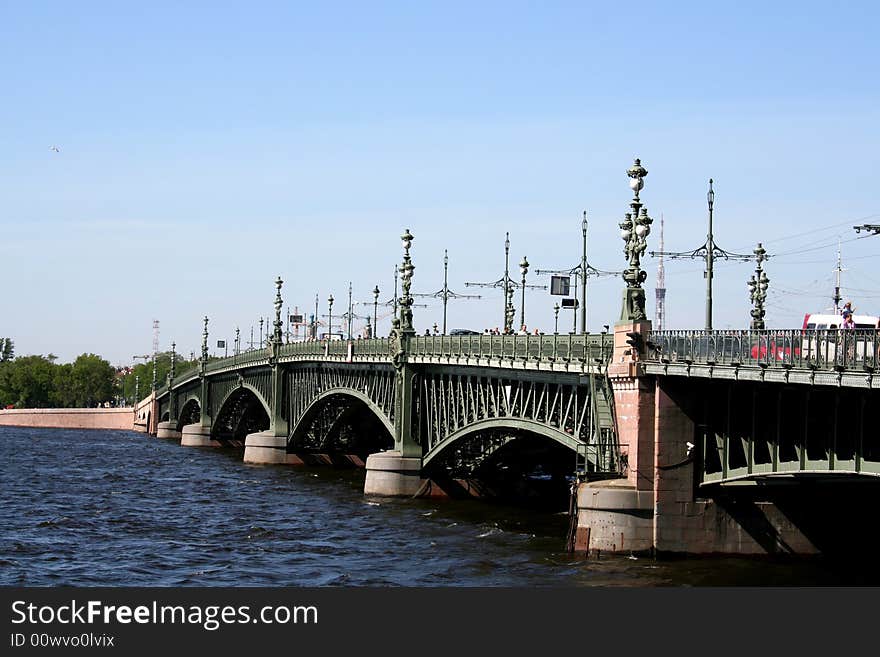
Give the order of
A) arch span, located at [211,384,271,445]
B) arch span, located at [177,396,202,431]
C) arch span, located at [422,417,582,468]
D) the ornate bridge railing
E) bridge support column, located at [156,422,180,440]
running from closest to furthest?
1. the ornate bridge railing
2. arch span, located at [422,417,582,468]
3. arch span, located at [211,384,271,445]
4. arch span, located at [177,396,202,431]
5. bridge support column, located at [156,422,180,440]

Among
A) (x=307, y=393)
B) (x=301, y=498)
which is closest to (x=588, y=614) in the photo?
(x=301, y=498)

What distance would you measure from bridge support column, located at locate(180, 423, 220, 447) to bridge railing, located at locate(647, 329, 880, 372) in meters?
85.9

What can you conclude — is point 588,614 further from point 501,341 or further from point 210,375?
point 210,375

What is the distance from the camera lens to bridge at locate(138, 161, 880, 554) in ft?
115

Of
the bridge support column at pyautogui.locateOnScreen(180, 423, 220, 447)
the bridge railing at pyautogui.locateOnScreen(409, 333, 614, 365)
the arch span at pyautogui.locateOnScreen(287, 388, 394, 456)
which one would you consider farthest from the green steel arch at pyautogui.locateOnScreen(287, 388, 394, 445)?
the bridge support column at pyautogui.locateOnScreen(180, 423, 220, 447)

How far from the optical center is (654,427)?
41750mm

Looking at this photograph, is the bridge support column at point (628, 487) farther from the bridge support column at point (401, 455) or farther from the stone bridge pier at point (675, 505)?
the bridge support column at point (401, 455)

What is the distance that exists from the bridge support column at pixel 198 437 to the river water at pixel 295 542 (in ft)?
135

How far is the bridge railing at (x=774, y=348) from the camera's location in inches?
1273

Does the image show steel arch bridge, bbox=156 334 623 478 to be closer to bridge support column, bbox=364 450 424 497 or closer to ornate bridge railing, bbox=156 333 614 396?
ornate bridge railing, bbox=156 333 614 396

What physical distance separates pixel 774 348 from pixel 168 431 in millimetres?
116080

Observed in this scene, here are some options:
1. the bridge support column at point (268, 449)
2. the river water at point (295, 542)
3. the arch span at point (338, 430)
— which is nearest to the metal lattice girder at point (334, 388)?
the arch span at point (338, 430)

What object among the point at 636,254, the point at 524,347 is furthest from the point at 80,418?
the point at 636,254

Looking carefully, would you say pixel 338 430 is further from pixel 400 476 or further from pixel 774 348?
pixel 774 348
